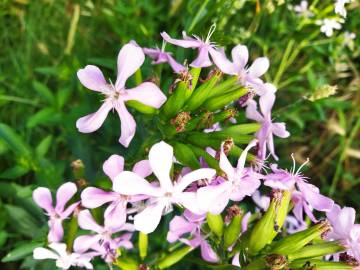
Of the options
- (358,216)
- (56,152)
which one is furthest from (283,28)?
(56,152)

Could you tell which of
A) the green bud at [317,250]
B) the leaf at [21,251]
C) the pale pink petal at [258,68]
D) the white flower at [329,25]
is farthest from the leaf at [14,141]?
the white flower at [329,25]

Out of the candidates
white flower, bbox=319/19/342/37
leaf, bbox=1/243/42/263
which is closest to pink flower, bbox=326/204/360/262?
leaf, bbox=1/243/42/263

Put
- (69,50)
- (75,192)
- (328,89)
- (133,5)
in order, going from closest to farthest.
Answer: (75,192), (328,89), (133,5), (69,50)

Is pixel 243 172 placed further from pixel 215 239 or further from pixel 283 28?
pixel 283 28

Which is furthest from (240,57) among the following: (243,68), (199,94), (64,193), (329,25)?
(329,25)

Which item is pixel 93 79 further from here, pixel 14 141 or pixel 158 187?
pixel 14 141

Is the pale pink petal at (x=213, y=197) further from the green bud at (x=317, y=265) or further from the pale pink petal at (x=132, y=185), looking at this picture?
the green bud at (x=317, y=265)
